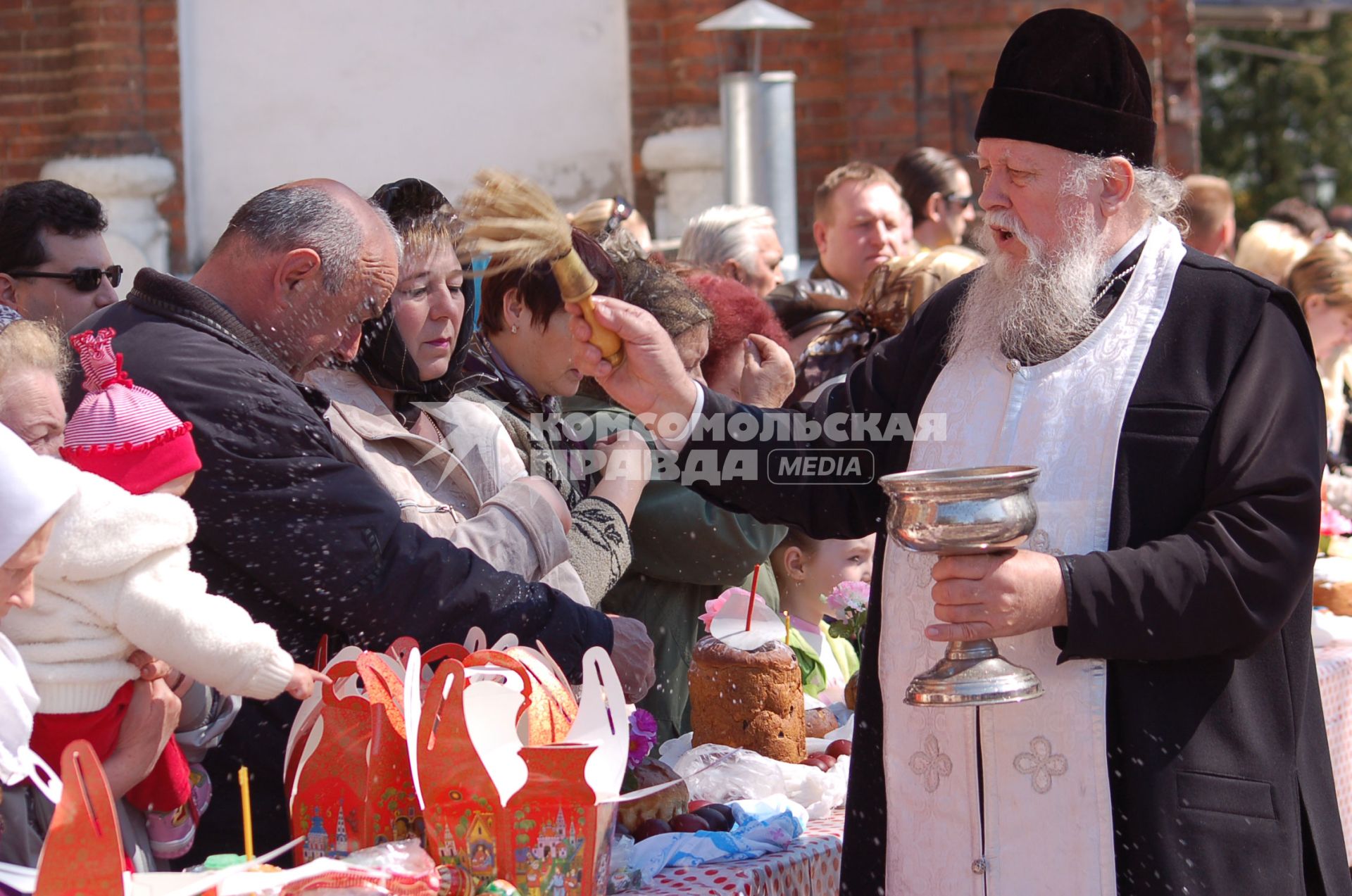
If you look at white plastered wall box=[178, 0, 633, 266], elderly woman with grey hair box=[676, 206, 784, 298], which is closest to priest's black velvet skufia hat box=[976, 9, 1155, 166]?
elderly woman with grey hair box=[676, 206, 784, 298]

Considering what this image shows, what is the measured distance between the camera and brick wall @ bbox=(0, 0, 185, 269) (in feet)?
26.0

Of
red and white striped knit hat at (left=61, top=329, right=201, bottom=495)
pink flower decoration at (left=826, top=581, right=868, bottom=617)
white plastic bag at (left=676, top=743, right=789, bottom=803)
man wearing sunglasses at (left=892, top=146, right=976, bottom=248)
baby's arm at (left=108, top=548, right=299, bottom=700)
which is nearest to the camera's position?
baby's arm at (left=108, top=548, right=299, bottom=700)

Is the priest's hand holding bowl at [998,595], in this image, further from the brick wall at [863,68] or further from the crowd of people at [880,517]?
the brick wall at [863,68]

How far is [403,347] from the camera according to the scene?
326 cm

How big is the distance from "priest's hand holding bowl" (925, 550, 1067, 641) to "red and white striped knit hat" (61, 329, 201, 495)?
1182mm

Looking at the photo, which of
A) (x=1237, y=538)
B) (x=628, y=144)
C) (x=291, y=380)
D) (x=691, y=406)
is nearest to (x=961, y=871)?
(x=1237, y=538)

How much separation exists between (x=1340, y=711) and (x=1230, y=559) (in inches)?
98.3

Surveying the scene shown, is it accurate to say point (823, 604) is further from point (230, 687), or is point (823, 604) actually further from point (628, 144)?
point (628, 144)

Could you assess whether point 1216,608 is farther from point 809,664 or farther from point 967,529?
point 809,664

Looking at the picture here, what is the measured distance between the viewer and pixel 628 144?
8234 millimetres

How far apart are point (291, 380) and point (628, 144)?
5716 mm

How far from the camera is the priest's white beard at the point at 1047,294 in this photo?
9.11 feet

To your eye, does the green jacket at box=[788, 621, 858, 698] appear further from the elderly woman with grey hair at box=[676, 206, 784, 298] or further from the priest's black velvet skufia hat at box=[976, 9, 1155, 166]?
the elderly woman with grey hair at box=[676, 206, 784, 298]

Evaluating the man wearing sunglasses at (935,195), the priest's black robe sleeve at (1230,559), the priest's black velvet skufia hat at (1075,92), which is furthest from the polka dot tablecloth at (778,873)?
the man wearing sunglasses at (935,195)
